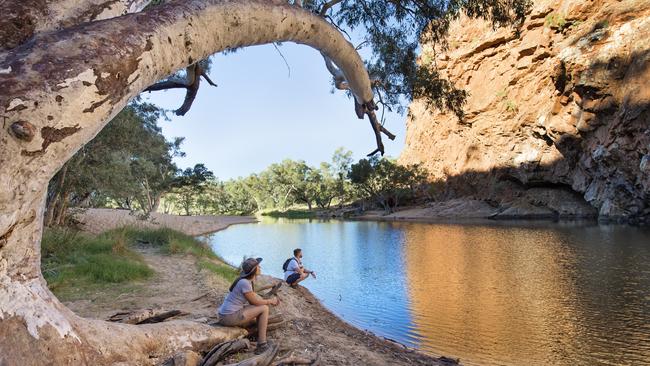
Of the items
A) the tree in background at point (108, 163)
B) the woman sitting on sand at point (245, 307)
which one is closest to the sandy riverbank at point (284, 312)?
the woman sitting on sand at point (245, 307)

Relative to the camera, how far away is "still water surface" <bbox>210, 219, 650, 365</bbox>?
6426 mm

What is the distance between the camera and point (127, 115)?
10.0m

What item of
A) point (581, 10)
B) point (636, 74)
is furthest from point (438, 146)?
point (636, 74)

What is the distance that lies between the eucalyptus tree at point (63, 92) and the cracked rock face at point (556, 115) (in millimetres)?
18541

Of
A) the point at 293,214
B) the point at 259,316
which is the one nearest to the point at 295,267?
the point at 259,316

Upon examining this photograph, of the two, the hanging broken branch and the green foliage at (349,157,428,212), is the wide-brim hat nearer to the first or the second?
the hanging broken branch

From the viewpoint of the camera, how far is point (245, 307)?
3.88 metres

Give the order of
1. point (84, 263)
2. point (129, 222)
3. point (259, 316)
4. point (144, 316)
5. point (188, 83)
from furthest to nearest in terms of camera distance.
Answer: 1. point (129, 222)
2. point (84, 263)
3. point (259, 316)
4. point (144, 316)
5. point (188, 83)

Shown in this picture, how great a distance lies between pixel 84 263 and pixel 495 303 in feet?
25.6

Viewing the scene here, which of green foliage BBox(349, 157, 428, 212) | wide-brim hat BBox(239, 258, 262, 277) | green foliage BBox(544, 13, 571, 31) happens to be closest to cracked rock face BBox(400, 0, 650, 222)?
green foliage BBox(544, 13, 571, 31)

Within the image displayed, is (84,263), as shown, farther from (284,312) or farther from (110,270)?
(284,312)

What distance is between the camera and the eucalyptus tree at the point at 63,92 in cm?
172

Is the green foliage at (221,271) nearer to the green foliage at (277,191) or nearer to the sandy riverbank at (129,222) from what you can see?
the sandy riverbank at (129,222)

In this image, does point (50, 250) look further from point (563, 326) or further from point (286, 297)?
point (563, 326)
